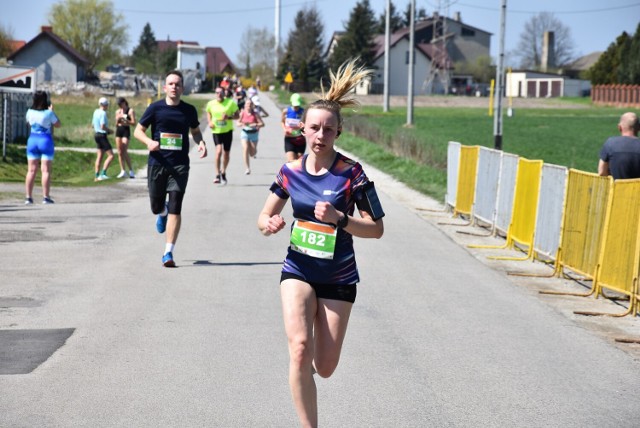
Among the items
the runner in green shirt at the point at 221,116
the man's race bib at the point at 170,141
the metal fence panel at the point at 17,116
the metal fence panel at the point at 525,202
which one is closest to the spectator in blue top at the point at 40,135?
the runner in green shirt at the point at 221,116

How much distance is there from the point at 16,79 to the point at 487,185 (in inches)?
603

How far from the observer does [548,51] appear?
182250mm

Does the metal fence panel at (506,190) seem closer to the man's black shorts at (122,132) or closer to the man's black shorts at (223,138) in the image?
the man's black shorts at (223,138)

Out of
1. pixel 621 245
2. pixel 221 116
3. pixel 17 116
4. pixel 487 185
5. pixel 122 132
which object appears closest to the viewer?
pixel 621 245

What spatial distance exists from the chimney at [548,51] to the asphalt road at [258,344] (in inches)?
6763

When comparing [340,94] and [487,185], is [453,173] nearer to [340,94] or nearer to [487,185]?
[487,185]

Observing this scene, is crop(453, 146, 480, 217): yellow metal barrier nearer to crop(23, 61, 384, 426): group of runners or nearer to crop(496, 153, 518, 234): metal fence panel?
crop(496, 153, 518, 234): metal fence panel

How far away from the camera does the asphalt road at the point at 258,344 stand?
21.0 ft

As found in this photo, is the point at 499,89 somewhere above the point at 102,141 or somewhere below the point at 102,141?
above

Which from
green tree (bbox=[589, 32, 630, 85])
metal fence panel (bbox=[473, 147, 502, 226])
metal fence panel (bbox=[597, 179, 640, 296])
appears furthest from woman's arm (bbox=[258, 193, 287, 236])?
green tree (bbox=[589, 32, 630, 85])

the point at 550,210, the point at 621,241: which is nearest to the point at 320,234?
the point at 621,241

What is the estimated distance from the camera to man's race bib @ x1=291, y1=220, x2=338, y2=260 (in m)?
5.62

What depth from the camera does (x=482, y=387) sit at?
7.00 meters

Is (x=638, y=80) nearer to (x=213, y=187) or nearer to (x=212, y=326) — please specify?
(x=213, y=187)
